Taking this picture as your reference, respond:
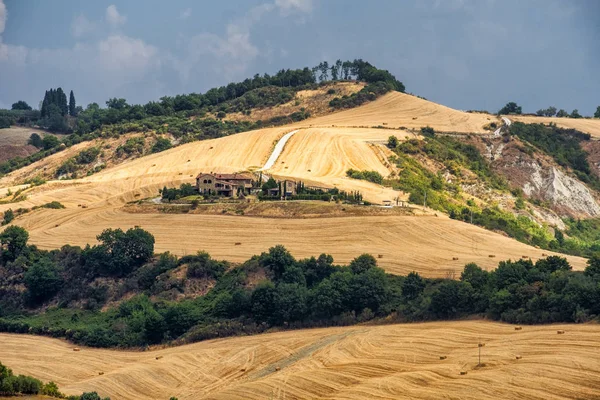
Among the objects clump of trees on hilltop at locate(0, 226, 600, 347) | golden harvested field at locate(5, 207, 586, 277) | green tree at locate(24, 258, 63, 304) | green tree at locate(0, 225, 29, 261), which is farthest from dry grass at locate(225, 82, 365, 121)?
green tree at locate(24, 258, 63, 304)

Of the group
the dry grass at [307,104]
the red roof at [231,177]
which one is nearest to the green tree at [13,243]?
the red roof at [231,177]

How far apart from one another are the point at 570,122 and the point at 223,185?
76127mm

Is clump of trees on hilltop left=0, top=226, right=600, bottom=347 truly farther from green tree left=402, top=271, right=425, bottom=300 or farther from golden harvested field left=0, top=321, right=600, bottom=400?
golden harvested field left=0, top=321, right=600, bottom=400

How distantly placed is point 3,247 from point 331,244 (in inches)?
1271

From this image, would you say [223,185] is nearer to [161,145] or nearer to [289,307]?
[289,307]

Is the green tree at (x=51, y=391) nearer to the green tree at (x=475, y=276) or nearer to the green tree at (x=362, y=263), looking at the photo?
the green tree at (x=362, y=263)

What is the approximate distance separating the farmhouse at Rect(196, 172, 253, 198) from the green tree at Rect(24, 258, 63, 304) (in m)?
21.8

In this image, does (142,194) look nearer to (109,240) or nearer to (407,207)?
(109,240)

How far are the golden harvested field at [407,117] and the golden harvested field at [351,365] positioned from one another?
82.7m

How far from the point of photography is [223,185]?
12675cm

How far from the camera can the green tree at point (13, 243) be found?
11644 centimetres

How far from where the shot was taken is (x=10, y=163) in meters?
183

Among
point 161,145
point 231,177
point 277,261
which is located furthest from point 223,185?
point 161,145

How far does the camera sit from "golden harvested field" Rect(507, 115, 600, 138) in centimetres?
17975
